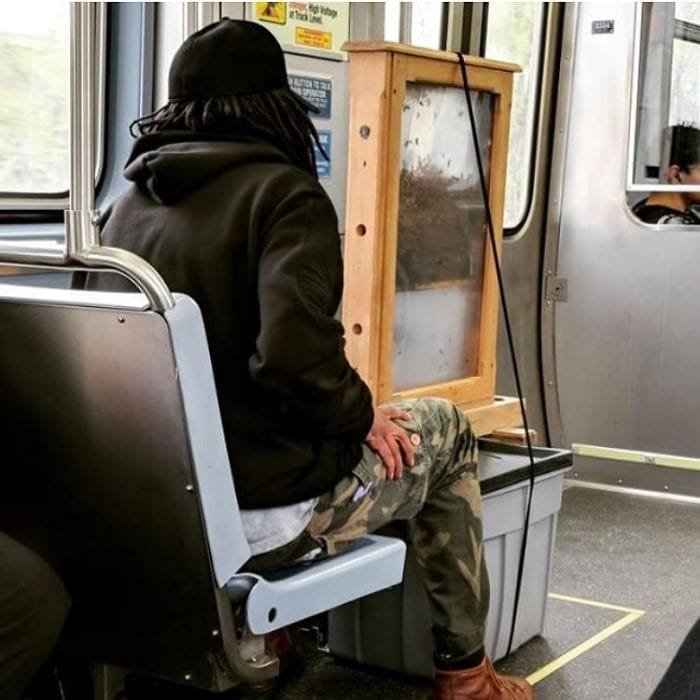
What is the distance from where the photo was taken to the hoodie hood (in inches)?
87.4

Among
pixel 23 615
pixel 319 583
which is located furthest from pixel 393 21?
pixel 23 615

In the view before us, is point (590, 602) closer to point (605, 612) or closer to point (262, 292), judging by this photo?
point (605, 612)

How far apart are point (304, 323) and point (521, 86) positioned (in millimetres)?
3209

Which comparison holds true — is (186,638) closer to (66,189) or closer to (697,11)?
(66,189)

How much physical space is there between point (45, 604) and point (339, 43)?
7.02 ft

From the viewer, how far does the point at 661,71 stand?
481 centimetres

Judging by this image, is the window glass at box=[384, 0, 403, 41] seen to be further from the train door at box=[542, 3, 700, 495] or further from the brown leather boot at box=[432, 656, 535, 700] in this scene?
the brown leather boot at box=[432, 656, 535, 700]

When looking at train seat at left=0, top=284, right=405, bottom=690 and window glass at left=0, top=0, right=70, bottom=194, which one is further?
window glass at left=0, top=0, right=70, bottom=194

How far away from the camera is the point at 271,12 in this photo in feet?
11.1

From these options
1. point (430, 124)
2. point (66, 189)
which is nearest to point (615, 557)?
point (430, 124)

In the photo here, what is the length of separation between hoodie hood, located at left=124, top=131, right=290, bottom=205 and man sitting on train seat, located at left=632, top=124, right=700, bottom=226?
2.85m

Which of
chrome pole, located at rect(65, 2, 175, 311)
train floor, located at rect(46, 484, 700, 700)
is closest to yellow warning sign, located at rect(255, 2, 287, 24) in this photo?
chrome pole, located at rect(65, 2, 175, 311)

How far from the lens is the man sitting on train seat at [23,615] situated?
1.89 metres

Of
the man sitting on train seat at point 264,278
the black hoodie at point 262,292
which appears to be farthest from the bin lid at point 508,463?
the black hoodie at point 262,292
